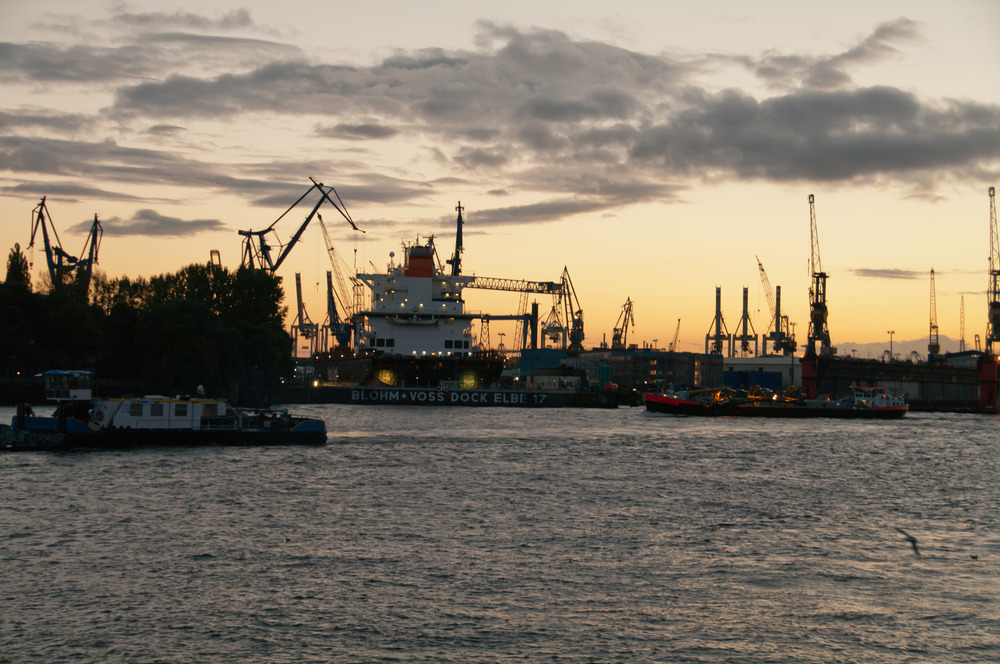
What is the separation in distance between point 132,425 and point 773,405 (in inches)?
3441

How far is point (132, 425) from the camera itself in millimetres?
54094

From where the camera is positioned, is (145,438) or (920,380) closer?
(145,438)

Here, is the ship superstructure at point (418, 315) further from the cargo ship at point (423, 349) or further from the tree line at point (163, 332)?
the tree line at point (163, 332)

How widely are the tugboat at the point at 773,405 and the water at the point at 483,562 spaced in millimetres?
61848

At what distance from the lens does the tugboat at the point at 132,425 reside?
51906 millimetres

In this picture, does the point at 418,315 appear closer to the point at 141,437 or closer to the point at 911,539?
the point at 141,437

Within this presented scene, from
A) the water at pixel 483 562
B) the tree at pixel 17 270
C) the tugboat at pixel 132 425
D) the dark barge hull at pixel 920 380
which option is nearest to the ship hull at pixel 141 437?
the tugboat at pixel 132 425

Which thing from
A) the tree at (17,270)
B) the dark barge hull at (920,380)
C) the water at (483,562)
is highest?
the tree at (17,270)

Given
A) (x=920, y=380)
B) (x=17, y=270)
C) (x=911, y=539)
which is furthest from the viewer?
(x=920, y=380)

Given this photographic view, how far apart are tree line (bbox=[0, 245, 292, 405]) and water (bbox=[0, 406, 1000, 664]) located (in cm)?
3993

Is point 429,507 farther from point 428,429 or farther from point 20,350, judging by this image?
point 20,350

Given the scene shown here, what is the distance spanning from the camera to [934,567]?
88.3 ft

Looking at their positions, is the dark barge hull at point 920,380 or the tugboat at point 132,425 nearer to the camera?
the tugboat at point 132,425

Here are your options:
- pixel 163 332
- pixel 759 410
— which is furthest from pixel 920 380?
pixel 163 332
